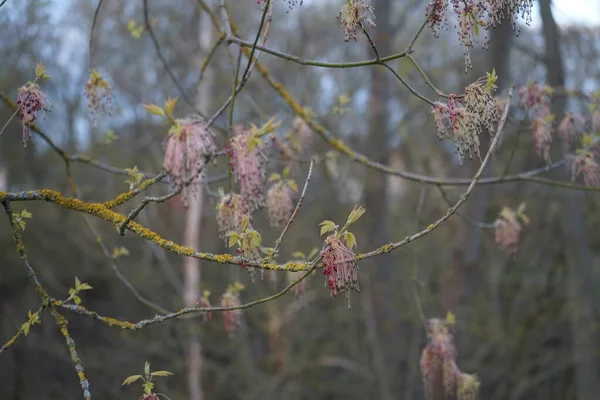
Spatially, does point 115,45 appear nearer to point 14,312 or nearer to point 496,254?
point 14,312

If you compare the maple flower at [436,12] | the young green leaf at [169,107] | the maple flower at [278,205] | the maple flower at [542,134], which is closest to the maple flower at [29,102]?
the young green leaf at [169,107]

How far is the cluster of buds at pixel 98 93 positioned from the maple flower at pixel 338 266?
3.98 feet

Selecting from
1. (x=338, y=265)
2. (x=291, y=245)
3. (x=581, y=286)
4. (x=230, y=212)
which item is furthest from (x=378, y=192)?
(x=338, y=265)

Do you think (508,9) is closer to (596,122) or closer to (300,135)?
(596,122)

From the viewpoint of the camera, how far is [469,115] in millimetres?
1864

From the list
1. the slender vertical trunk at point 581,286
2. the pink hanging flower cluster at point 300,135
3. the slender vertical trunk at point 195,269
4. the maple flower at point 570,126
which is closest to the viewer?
the maple flower at point 570,126

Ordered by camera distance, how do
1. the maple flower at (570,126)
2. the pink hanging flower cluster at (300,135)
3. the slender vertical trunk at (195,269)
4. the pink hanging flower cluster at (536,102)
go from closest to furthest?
the pink hanging flower cluster at (536,102), the maple flower at (570,126), the pink hanging flower cluster at (300,135), the slender vertical trunk at (195,269)

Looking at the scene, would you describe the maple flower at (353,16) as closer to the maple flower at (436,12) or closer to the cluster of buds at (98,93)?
the maple flower at (436,12)

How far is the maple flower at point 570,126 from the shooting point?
9.37 ft

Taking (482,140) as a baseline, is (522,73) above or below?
above

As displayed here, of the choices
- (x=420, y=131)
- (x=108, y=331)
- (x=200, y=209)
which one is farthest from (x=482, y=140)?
(x=108, y=331)

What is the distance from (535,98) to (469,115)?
1081 mm

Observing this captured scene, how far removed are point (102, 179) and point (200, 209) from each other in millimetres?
2340

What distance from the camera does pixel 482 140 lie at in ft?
17.1
